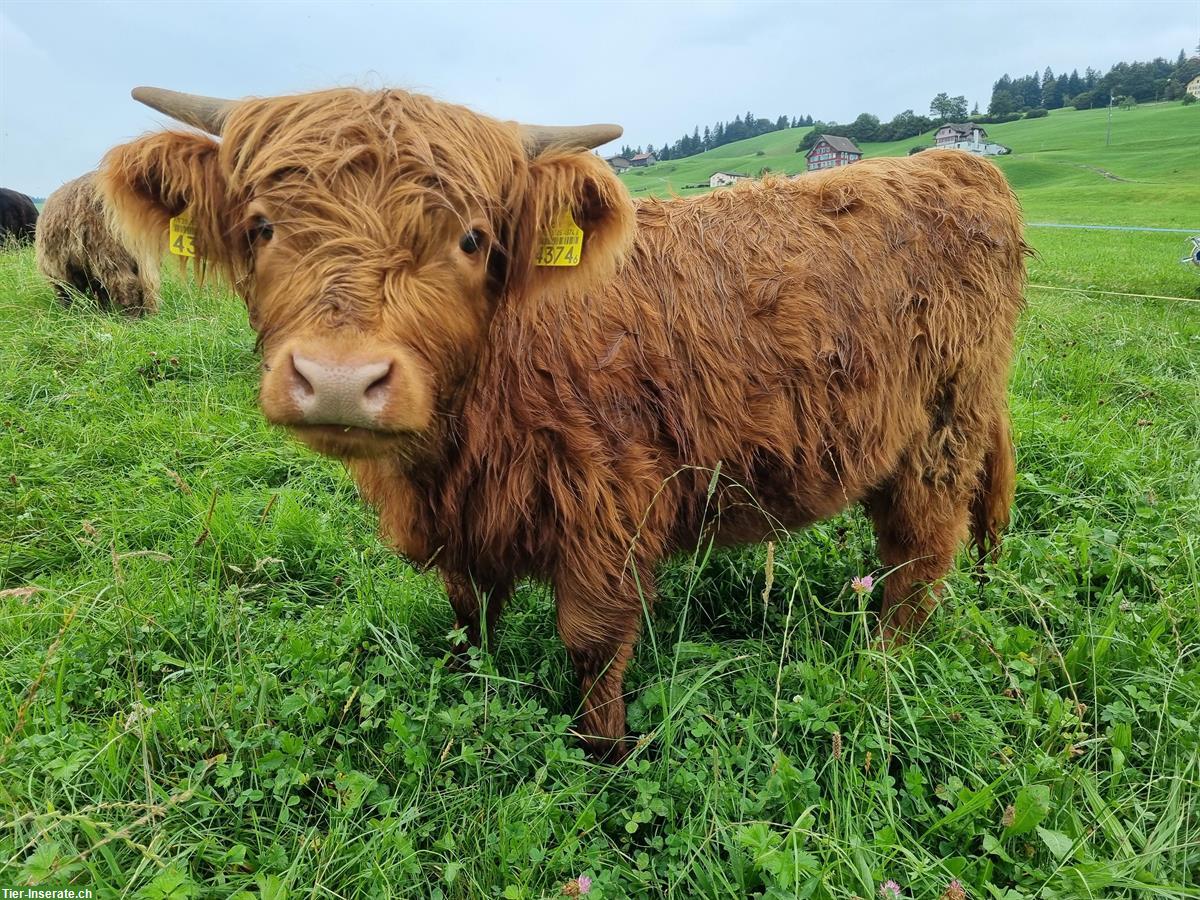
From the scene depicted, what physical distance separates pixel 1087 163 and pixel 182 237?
220 feet

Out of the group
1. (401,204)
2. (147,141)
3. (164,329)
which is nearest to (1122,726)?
(401,204)

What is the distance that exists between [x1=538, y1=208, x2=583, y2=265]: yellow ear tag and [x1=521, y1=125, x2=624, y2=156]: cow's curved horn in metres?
0.23

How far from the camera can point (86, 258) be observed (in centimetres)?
724

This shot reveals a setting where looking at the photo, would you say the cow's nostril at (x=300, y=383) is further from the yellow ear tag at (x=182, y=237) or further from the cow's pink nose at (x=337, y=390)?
the yellow ear tag at (x=182, y=237)

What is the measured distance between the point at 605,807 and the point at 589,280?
1584 mm

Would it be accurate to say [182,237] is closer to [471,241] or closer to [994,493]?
[471,241]

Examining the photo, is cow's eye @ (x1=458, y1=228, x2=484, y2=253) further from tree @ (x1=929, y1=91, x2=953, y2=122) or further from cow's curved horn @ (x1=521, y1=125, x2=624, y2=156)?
tree @ (x1=929, y1=91, x2=953, y2=122)

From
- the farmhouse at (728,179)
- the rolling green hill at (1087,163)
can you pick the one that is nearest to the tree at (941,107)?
the rolling green hill at (1087,163)

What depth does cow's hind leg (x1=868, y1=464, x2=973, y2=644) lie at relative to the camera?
9.53 feet

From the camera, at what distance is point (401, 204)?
1.61 meters

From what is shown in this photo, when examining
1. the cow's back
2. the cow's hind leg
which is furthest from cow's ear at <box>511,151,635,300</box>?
the cow's hind leg

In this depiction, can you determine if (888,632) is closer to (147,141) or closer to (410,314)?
(410,314)

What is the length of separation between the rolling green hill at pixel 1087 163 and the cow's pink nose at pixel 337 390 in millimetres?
1846

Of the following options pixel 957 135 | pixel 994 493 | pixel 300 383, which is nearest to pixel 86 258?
pixel 300 383
